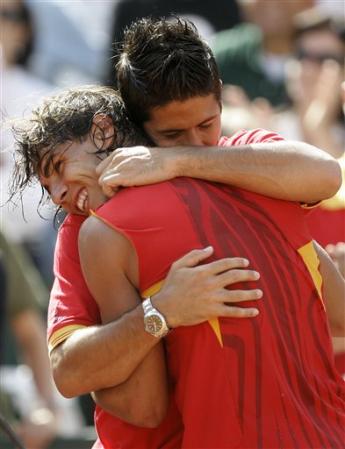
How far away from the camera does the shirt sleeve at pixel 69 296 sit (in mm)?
3107

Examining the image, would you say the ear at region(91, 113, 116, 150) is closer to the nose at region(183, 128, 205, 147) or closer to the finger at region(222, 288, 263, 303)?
the nose at region(183, 128, 205, 147)

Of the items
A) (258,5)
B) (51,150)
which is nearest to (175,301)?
(51,150)

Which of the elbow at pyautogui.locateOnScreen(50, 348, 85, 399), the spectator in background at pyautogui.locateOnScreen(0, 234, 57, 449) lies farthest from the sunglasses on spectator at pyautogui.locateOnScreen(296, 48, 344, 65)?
the elbow at pyautogui.locateOnScreen(50, 348, 85, 399)

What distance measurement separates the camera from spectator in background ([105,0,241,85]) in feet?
26.9

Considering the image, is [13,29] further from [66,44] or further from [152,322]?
[152,322]

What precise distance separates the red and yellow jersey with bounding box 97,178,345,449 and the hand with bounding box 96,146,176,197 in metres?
0.03

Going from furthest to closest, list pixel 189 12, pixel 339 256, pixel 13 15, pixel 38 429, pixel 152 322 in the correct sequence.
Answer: pixel 189 12, pixel 13 15, pixel 38 429, pixel 339 256, pixel 152 322

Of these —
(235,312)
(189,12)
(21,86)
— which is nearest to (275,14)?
(189,12)

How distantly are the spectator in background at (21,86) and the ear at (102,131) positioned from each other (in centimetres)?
319

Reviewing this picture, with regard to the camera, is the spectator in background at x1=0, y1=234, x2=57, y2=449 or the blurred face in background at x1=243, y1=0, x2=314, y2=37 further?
the blurred face in background at x1=243, y1=0, x2=314, y2=37

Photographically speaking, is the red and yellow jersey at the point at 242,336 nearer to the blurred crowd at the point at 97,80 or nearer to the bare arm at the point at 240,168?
the bare arm at the point at 240,168

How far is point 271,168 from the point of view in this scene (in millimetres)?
3156

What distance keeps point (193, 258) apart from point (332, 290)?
542 millimetres

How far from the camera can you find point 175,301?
299 cm
